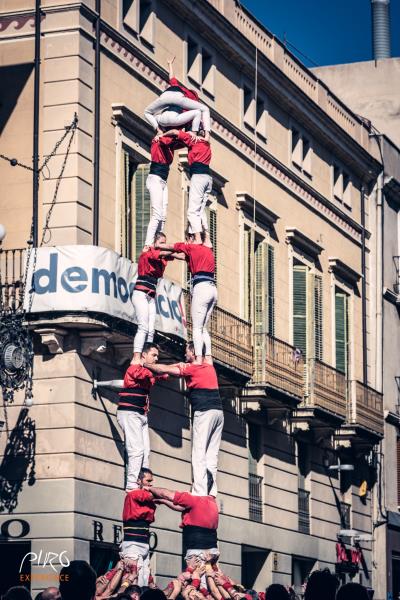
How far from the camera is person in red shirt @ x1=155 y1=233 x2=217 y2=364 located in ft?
75.1

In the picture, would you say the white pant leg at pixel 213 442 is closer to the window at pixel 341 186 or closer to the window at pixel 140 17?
the window at pixel 140 17

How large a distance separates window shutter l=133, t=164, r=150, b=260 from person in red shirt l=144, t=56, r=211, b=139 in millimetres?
9646

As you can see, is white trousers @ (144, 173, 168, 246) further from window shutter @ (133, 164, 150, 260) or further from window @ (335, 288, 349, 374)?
window @ (335, 288, 349, 374)

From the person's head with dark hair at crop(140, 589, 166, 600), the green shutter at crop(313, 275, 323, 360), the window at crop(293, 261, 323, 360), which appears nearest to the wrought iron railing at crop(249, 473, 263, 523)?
the window at crop(293, 261, 323, 360)

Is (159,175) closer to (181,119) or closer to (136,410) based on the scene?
(181,119)

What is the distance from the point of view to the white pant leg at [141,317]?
2359cm

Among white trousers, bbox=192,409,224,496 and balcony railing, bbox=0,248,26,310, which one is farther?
balcony railing, bbox=0,248,26,310

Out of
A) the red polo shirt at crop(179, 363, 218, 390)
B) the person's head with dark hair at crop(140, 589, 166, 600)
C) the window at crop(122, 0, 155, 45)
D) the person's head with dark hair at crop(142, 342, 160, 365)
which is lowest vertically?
the person's head with dark hair at crop(140, 589, 166, 600)

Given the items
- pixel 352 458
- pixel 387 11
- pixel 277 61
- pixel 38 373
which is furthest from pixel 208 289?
pixel 387 11

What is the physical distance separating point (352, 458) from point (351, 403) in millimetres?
2988

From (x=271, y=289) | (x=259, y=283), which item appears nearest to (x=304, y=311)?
(x=271, y=289)

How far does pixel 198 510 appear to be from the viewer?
862 inches

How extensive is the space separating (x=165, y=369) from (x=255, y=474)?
61.2 feet

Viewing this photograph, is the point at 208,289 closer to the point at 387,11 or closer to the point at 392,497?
the point at 392,497
